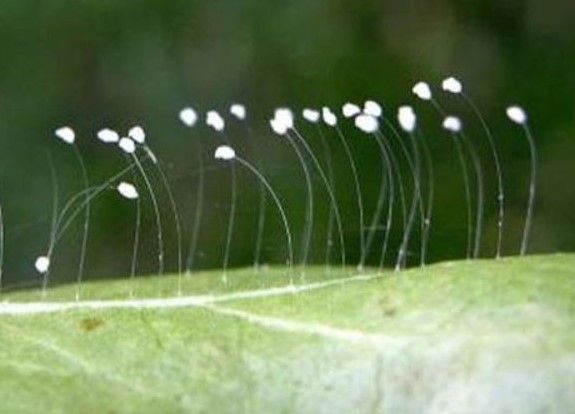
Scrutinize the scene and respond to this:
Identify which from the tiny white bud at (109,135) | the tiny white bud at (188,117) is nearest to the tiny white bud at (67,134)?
the tiny white bud at (109,135)

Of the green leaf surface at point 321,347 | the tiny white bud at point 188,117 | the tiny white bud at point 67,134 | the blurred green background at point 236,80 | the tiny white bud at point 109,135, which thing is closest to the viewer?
the green leaf surface at point 321,347

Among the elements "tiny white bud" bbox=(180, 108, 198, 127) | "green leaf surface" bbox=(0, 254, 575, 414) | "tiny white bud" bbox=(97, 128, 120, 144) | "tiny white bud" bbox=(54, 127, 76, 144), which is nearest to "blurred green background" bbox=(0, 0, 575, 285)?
"tiny white bud" bbox=(180, 108, 198, 127)

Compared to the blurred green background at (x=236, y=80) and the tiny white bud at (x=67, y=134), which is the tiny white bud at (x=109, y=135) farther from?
the blurred green background at (x=236, y=80)

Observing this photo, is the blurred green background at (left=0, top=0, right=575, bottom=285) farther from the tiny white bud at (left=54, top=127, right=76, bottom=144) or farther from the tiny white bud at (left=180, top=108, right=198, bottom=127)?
the tiny white bud at (left=54, top=127, right=76, bottom=144)

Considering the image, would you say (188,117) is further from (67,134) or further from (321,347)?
(321,347)

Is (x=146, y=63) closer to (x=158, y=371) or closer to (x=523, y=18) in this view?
(x=523, y=18)

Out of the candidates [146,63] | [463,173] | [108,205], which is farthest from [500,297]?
[146,63]

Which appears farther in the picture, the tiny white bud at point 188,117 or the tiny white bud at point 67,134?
the tiny white bud at point 188,117
